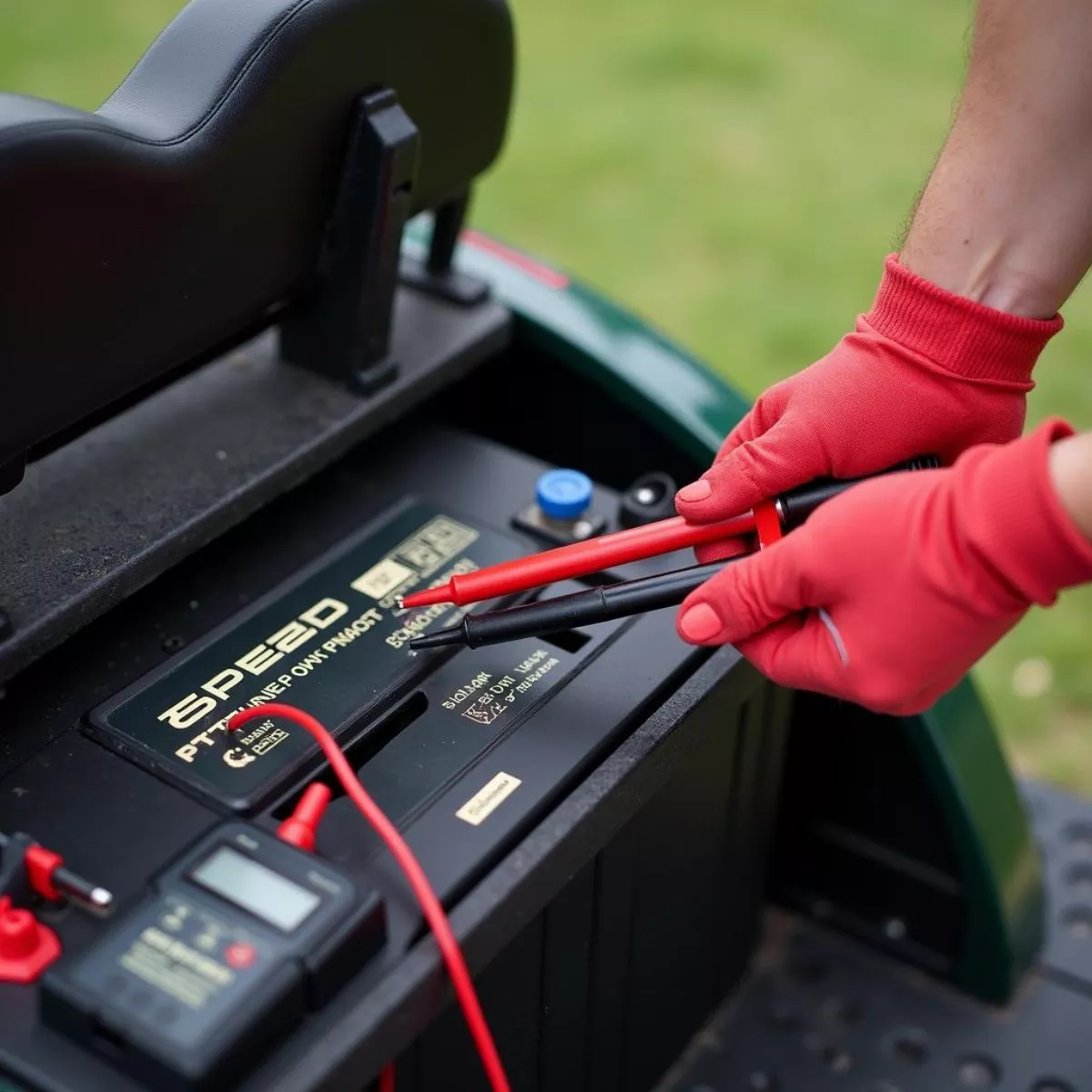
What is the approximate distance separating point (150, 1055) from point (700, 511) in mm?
460

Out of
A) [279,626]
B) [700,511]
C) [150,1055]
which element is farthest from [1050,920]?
[150,1055]

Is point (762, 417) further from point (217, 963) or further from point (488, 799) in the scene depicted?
point (217, 963)

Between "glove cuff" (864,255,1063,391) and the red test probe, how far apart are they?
8cm

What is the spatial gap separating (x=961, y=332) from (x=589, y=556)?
0.95 ft

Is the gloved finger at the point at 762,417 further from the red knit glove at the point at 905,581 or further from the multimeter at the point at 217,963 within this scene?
the multimeter at the point at 217,963

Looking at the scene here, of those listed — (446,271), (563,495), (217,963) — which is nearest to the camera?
(217,963)

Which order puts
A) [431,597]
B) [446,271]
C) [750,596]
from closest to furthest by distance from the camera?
1. [750,596]
2. [431,597]
3. [446,271]

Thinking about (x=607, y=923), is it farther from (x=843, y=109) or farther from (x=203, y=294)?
(x=843, y=109)

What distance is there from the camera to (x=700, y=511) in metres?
A: 0.95

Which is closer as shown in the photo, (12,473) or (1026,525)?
(1026,525)

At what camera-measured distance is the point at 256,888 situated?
0.77m

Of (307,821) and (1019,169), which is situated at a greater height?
(1019,169)

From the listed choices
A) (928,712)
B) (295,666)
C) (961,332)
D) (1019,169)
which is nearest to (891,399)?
(961,332)

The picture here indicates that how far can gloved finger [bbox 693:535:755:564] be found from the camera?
0.98 meters
